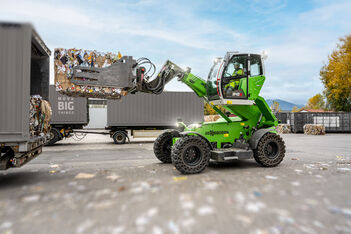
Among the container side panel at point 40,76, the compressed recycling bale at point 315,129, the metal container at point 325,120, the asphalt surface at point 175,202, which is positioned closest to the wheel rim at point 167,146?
the asphalt surface at point 175,202

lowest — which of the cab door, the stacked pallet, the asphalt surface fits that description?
the asphalt surface

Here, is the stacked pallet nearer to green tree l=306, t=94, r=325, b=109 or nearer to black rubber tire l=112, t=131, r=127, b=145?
black rubber tire l=112, t=131, r=127, b=145

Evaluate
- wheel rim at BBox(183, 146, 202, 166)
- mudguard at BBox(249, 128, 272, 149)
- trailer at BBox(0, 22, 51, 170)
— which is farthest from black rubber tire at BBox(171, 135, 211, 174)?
trailer at BBox(0, 22, 51, 170)

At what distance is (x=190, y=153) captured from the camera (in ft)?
18.9

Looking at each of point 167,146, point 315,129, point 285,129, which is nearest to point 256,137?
point 167,146

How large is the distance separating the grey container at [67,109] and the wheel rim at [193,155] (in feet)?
35.5

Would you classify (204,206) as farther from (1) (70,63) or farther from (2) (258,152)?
(1) (70,63)

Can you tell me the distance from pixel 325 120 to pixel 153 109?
875 inches

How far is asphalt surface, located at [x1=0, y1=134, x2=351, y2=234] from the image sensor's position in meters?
2.80

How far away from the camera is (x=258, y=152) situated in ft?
20.7

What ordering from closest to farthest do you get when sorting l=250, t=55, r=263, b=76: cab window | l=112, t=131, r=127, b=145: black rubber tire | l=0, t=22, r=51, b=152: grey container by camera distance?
l=0, t=22, r=51, b=152: grey container < l=250, t=55, r=263, b=76: cab window < l=112, t=131, r=127, b=145: black rubber tire

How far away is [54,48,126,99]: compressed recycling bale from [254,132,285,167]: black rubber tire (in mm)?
4200

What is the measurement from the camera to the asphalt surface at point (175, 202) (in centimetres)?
280

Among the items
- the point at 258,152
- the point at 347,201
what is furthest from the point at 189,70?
the point at 347,201
